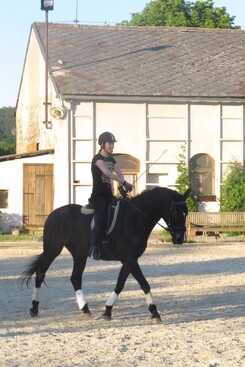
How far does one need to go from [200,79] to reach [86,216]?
74.7ft

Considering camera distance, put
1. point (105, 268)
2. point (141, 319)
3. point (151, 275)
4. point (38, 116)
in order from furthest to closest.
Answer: point (38, 116) < point (105, 268) < point (151, 275) < point (141, 319)

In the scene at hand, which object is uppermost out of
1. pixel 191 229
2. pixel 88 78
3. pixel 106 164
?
pixel 88 78

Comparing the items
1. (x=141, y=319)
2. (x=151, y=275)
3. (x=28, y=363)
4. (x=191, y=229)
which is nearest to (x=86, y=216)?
(x=141, y=319)

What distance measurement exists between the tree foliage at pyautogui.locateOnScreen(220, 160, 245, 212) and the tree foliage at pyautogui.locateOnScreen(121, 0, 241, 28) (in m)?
24.7

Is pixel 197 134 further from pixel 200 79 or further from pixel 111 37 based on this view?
pixel 111 37

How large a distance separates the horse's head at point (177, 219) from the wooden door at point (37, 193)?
21.8m

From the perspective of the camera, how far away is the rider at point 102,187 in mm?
13062

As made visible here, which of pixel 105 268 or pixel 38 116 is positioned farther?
pixel 38 116

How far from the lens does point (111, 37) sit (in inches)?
1550

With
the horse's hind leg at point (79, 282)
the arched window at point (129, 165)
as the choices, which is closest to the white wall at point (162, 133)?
the arched window at point (129, 165)

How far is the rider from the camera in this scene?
13062 mm

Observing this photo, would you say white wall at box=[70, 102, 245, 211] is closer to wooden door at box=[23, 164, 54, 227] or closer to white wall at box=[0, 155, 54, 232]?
wooden door at box=[23, 164, 54, 227]

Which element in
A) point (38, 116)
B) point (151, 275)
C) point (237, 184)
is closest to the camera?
point (151, 275)

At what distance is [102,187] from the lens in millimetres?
13219
